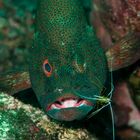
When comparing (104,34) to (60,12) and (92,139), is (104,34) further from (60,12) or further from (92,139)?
(92,139)

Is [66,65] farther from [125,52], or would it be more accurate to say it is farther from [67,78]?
[125,52]

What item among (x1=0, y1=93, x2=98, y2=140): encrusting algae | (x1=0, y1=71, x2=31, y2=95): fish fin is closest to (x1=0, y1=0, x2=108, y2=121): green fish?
(x1=0, y1=71, x2=31, y2=95): fish fin

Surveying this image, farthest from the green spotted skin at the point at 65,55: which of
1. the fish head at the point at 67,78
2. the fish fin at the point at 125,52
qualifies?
the fish fin at the point at 125,52

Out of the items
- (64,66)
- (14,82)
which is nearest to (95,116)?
(14,82)

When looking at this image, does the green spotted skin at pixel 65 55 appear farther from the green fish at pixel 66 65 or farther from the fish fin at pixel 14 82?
the fish fin at pixel 14 82

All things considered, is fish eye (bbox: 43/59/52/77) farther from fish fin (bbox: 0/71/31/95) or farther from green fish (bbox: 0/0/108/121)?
fish fin (bbox: 0/71/31/95)

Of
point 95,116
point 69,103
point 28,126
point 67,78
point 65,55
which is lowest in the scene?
point 95,116

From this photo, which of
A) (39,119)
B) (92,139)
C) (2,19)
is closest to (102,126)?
(92,139)
